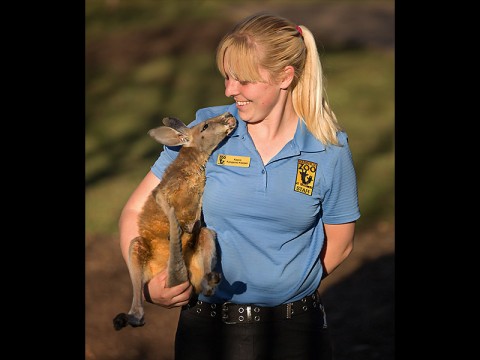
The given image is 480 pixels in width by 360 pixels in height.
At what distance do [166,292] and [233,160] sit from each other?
0.64 m

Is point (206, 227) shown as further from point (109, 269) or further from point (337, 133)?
point (109, 269)

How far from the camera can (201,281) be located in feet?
10.5

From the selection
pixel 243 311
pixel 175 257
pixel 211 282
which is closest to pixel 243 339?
pixel 243 311

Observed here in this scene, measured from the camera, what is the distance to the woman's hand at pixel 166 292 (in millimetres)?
3131

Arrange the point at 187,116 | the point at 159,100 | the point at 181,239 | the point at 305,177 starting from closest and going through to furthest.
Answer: the point at 181,239
the point at 305,177
the point at 187,116
the point at 159,100

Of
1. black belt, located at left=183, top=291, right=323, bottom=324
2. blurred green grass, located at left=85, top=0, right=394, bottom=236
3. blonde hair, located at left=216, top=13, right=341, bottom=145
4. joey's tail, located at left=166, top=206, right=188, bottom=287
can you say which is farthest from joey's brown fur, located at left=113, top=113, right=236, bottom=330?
blurred green grass, located at left=85, top=0, right=394, bottom=236

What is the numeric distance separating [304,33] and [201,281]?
46.4 inches

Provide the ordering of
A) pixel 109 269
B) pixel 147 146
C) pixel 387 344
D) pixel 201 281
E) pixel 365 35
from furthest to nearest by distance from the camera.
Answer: pixel 365 35
pixel 147 146
pixel 109 269
pixel 387 344
pixel 201 281

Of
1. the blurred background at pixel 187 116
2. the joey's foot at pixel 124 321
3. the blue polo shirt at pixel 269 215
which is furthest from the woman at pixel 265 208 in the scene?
the blurred background at pixel 187 116

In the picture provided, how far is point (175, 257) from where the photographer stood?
3.07 meters

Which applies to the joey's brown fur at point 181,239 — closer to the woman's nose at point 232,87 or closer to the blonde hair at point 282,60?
the woman's nose at point 232,87

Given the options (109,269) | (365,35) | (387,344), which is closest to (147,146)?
(109,269)

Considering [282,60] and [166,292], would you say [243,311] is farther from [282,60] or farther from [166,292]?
[282,60]

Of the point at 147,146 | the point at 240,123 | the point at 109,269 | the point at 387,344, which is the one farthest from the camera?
the point at 147,146
